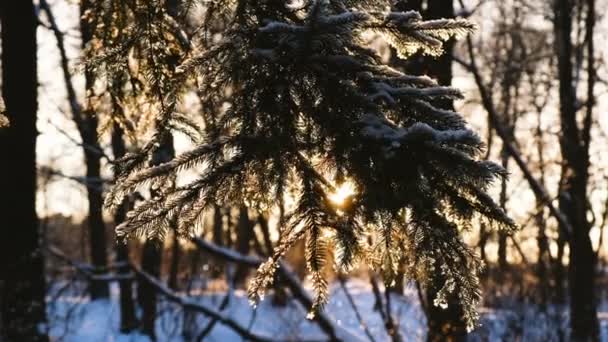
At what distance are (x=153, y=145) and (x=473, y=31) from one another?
139 cm

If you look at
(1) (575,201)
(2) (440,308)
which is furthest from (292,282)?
(1) (575,201)

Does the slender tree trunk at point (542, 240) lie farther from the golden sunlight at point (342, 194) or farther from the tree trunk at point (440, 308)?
the golden sunlight at point (342, 194)

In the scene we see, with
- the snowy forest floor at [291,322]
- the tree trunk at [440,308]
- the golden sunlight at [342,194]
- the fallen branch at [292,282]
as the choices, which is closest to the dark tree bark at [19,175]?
the fallen branch at [292,282]

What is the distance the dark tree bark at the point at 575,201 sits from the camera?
11.6 meters

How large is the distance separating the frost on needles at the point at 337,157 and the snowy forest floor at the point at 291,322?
417 centimetres

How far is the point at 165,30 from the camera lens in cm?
396

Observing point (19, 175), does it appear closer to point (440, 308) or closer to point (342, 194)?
point (440, 308)

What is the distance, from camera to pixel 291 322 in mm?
14000

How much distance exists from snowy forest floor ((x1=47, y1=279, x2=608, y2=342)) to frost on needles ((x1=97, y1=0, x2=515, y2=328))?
4.17m

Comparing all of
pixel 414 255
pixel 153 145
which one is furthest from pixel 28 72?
pixel 414 255

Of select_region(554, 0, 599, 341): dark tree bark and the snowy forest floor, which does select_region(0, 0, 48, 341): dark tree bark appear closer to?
the snowy forest floor

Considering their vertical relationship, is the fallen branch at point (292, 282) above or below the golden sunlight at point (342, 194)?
below

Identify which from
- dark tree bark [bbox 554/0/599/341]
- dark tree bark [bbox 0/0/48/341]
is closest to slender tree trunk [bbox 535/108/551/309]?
Result: dark tree bark [bbox 554/0/599/341]

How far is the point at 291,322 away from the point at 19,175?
8.57 metres
